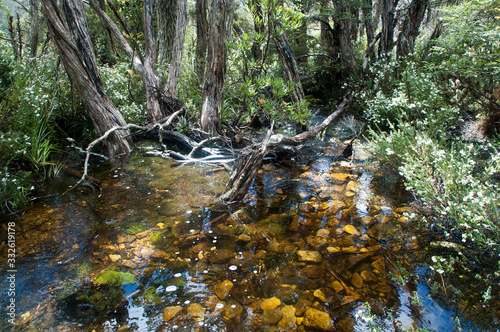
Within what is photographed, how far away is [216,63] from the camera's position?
492cm

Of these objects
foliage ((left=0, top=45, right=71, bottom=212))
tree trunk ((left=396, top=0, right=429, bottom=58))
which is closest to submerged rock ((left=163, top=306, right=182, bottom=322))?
foliage ((left=0, top=45, right=71, bottom=212))

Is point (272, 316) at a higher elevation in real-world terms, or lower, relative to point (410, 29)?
lower

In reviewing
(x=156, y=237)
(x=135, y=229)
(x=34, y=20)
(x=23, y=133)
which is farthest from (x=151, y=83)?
(x=34, y=20)

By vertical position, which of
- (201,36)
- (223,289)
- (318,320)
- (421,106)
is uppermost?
(201,36)

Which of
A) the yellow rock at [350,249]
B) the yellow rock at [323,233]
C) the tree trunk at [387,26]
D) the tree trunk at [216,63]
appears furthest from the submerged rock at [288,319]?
the tree trunk at [387,26]

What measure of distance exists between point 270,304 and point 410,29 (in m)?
7.31

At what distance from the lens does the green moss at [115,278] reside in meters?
2.49

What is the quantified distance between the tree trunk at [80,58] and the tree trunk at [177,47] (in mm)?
1667

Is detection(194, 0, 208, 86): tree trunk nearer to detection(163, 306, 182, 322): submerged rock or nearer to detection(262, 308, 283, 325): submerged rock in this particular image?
detection(163, 306, 182, 322): submerged rock

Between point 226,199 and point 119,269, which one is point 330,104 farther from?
point 119,269

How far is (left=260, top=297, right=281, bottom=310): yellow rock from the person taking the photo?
2.28 m

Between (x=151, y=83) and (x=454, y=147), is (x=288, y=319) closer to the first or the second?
(x=454, y=147)

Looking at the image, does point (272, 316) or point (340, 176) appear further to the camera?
point (340, 176)

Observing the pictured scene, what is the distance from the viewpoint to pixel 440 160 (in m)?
2.86
